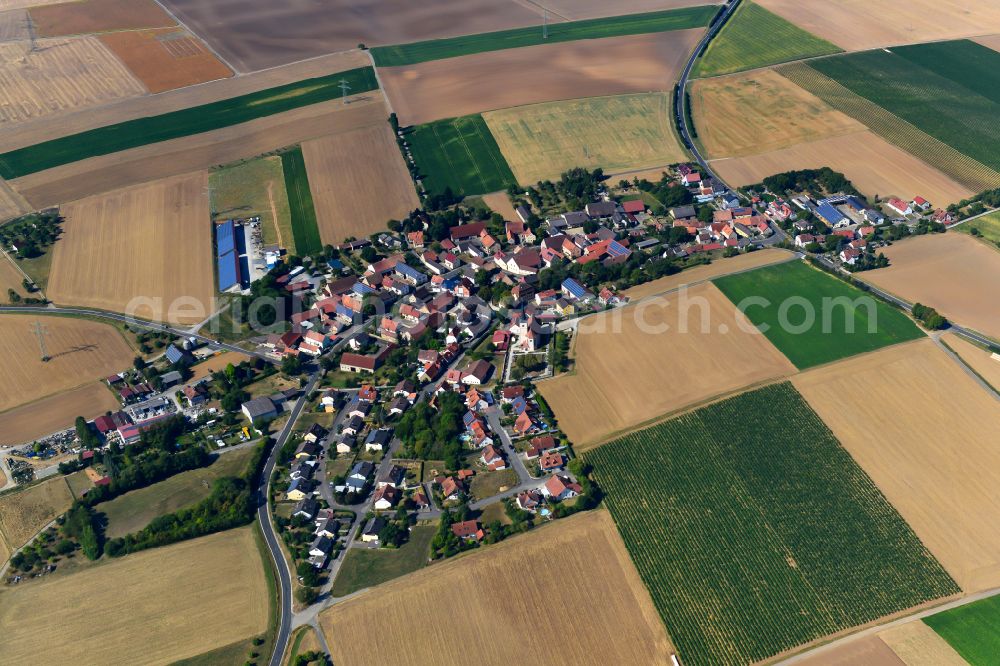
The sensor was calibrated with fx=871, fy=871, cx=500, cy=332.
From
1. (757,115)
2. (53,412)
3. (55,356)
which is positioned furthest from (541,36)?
(53,412)

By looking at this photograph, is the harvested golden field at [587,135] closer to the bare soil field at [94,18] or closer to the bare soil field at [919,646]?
the bare soil field at [919,646]

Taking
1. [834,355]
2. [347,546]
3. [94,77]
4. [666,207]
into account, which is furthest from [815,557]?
[94,77]

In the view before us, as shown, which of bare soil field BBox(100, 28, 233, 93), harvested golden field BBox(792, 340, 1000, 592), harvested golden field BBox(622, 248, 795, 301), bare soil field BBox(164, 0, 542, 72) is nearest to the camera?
harvested golden field BBox(792, 340, 1000, 592)

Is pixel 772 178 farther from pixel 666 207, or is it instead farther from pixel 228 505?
pixel 228 505

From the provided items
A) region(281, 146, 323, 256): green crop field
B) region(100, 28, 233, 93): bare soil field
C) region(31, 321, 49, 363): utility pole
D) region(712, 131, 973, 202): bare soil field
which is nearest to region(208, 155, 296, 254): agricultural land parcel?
region(281, 146, 323, 256): green crop field

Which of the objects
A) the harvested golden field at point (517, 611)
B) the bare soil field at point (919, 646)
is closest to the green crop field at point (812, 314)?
the bare soil field at point (919, 646)

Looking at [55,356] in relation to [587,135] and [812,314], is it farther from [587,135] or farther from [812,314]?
[812,314]

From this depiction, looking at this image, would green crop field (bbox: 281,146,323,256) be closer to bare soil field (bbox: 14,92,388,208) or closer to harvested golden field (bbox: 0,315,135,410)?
bare soil field (bbox: 14,92,388,208)
